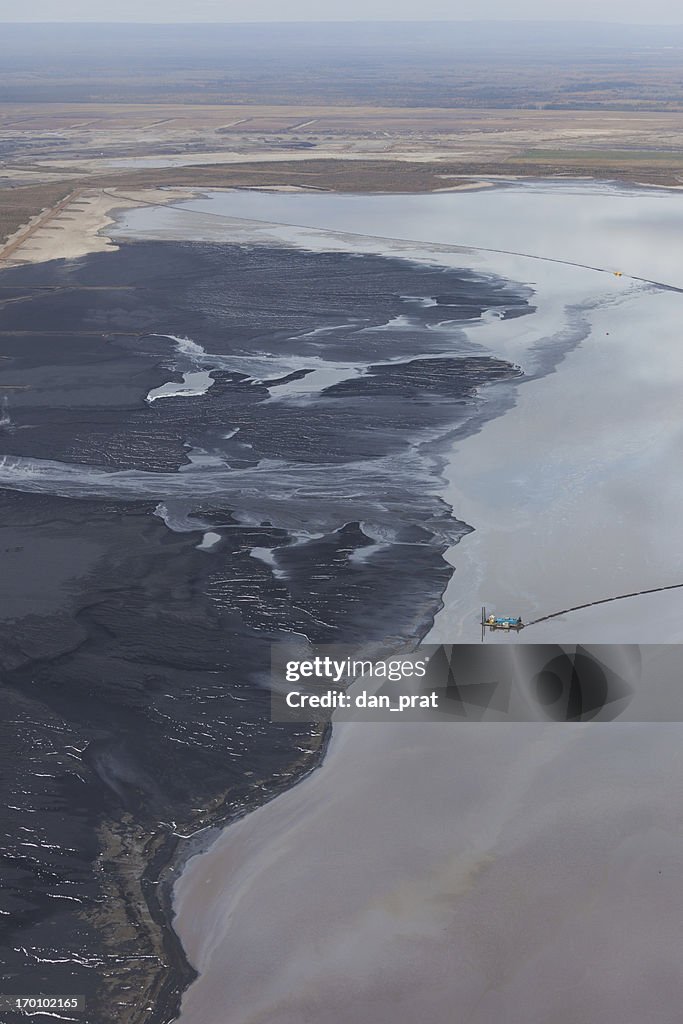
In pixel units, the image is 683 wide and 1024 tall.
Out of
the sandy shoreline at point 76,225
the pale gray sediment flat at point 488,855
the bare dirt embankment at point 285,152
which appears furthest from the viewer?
the bare dirt embankment at point 285,152

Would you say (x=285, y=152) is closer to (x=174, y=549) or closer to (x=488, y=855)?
(x=174, y=549)

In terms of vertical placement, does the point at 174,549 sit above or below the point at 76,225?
below

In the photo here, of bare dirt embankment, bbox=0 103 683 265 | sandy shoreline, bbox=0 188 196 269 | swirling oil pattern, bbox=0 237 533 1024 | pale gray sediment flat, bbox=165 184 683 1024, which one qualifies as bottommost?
pale gray sediment flat, bbox=165 184 683 1024

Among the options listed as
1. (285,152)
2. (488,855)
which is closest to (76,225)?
(285,152)

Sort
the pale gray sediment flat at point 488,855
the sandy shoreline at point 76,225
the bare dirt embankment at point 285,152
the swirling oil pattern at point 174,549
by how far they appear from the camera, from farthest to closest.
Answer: the bare dirt embankment at point 285,152 < the sandy shoreline at point 76,225 < the swirling oil pattern at point 174,549 < the pale gray sediment flat at point 488,855

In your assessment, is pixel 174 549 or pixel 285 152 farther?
pixel 285 152

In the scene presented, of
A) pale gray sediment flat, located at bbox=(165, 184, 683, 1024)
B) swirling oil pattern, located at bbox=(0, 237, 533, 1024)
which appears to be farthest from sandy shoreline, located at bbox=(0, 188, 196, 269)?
pale gray sediment flat, located at bbox=(165, 184, 683, 1024)

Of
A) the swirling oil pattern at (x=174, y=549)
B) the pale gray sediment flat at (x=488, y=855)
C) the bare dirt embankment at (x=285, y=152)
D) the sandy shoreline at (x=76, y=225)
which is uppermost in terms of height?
the bare dirt embankment at (x=285, y=152)

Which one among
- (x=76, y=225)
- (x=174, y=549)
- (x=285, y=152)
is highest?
(x=285, y=152)

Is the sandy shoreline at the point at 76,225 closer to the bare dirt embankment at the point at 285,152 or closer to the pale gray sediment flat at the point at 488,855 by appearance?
the bare dirt embankment at the point at 285,152

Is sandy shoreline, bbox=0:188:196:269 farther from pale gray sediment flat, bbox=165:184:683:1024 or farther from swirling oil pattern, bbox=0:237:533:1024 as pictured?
pale gray sediment flat, bbox=165:184:683:1024

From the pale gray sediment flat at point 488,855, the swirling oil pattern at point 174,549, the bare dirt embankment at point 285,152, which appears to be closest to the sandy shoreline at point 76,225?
the bare dirt embankment at point 285,152

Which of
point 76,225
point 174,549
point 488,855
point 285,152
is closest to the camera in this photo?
point 488,855
